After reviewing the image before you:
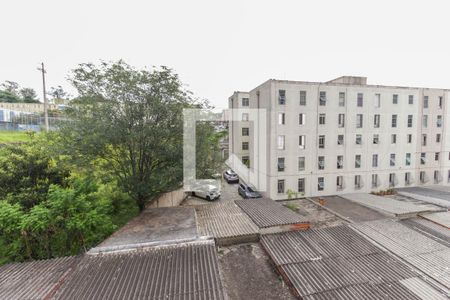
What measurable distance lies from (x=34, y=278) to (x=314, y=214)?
14454mm

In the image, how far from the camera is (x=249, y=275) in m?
7.28

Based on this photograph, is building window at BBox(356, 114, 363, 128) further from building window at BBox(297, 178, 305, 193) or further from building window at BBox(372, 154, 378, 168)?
building window at BBox(297, 178, 305, 193)

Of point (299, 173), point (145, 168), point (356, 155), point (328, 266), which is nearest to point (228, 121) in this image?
point (299, 173)

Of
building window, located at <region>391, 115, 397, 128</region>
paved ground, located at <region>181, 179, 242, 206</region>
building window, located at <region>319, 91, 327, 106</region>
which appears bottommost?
paved ground, located at <region>181, 179, 242, 206</region>

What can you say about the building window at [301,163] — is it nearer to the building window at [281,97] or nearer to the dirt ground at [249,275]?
the building window at [281,97]

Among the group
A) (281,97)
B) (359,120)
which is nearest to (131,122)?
(281,97)

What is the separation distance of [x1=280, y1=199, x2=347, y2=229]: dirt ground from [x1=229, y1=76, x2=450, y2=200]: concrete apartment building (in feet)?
4.85

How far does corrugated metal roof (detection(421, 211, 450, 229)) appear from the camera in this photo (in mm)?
11461

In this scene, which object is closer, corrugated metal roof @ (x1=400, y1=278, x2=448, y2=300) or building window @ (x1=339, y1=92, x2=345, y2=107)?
corrugated metal roof @ (x1=400, y1=278, x2=448, y2=300)

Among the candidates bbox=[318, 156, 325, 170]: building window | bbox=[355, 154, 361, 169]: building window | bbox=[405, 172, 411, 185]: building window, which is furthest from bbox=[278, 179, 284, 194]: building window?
bbox=[405, 172, 411, 185]: building window

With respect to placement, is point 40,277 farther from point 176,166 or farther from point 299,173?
point 299,173

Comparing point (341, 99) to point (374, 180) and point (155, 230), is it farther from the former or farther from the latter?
point (155, 230)

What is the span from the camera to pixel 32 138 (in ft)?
36.9

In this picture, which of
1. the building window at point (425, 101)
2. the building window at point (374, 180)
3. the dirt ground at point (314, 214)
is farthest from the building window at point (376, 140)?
the dirt ground at point (314, 214)
